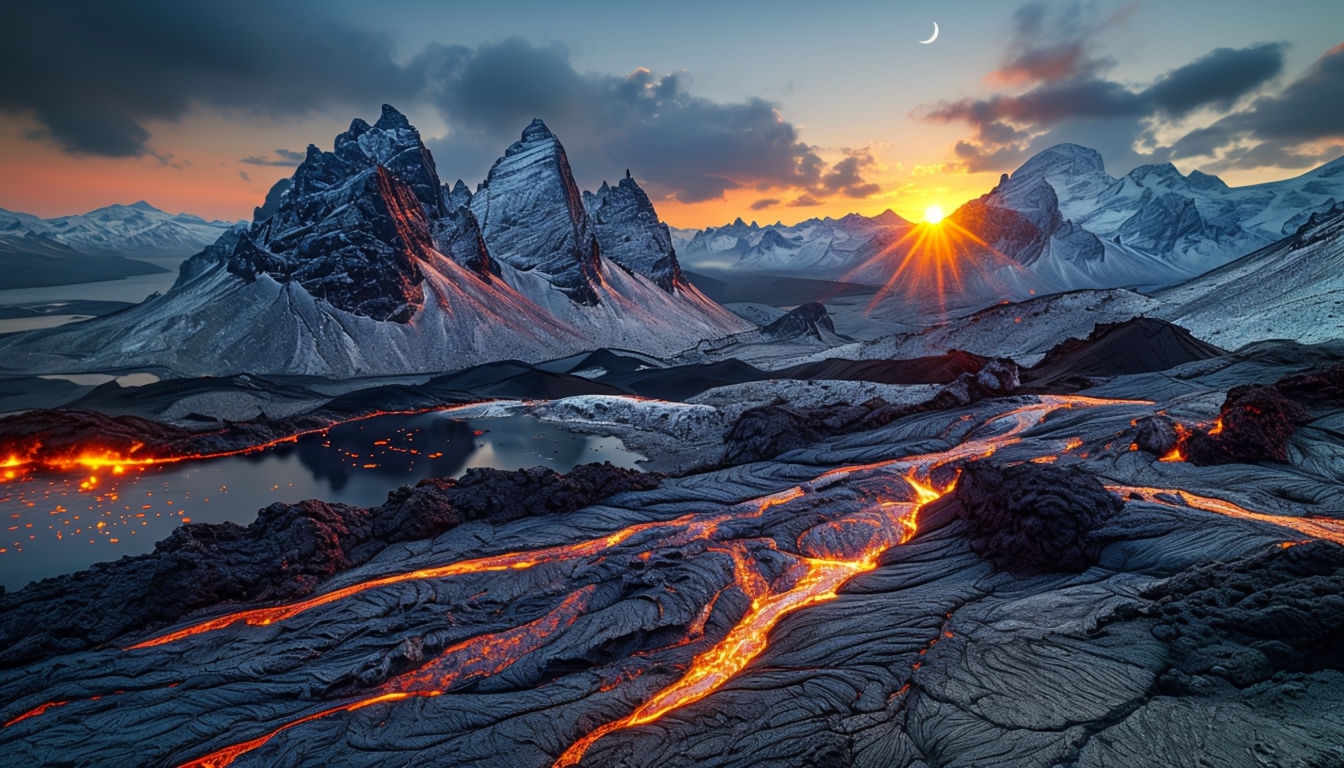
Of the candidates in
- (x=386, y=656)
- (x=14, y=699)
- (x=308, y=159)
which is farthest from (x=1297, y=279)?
(x=308, y=159)

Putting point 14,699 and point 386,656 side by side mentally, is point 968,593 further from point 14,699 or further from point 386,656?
point 14,699

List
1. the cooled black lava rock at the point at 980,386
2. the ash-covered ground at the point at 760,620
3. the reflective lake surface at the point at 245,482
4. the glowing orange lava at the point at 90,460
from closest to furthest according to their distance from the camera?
the ash-covered ground at the point at 760,620 → the reflective lake surface at the point at 245,482 → the glowing orange lava at the point at 90,460 → the cooled black lava rock at the point at 980,386

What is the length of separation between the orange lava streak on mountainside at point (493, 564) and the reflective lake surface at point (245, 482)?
13644 millimetres

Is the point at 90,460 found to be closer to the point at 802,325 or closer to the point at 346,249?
the point at 346,249

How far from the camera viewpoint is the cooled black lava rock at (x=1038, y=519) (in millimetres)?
19953

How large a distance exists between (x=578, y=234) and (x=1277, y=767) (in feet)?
531

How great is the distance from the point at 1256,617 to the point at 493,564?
2240 cm

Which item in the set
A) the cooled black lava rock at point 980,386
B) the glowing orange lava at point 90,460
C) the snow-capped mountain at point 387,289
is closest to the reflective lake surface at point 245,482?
the glowing orange lava at point 90,460

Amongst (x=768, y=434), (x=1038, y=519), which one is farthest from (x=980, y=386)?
(x=1038, y=519)

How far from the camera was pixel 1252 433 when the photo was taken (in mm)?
26141

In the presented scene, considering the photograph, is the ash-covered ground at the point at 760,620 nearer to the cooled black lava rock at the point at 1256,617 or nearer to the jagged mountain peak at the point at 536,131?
the cooled black lava rock at the point at 1256,617

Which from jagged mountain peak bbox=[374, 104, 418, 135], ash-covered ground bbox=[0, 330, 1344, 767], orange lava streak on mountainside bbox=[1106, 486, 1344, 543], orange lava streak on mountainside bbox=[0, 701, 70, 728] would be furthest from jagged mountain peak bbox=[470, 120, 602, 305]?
orange lava streak on mountainside bbox=[0, 701, 70, 728]

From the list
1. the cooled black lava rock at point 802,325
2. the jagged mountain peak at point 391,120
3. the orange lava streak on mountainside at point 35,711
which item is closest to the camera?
the orange lava streak on mountainside at point 35,711

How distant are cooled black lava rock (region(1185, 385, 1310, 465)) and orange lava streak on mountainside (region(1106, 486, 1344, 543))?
15.4 feet
